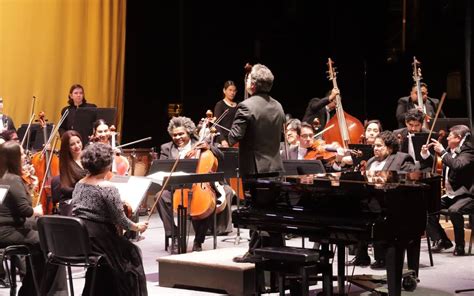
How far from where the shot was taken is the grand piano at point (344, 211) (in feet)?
16.8

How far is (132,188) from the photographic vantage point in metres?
5.34

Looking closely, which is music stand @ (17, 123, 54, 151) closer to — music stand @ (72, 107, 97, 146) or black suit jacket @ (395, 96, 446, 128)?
music stand @ (72, 107, 97, 146)

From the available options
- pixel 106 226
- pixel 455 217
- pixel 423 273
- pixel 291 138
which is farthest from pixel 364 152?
pixel 106 226

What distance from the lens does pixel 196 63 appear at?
39.3 feet

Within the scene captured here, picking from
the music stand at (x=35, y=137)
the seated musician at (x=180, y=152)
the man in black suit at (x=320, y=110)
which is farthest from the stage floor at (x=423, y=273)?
the man in black suit at (x=320, y=110)

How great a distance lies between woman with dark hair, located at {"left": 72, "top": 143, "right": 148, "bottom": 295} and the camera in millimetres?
5012

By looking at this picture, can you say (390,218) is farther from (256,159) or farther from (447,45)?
(447,45)

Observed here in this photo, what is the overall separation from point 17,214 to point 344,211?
79.5 inches

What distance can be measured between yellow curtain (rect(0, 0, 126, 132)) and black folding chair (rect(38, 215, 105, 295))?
5.42 meters

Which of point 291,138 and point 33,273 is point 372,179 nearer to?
point 33,273

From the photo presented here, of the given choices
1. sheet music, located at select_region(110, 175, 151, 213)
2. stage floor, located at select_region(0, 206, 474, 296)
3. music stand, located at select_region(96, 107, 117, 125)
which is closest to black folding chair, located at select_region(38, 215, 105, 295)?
sheet music, located at select_region(110, 175, 151, 213)

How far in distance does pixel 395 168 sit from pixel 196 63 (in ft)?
18.0

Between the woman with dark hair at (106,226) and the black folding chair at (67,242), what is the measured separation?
91 mm

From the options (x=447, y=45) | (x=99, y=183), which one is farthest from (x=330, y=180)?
(x=447, y=45)
